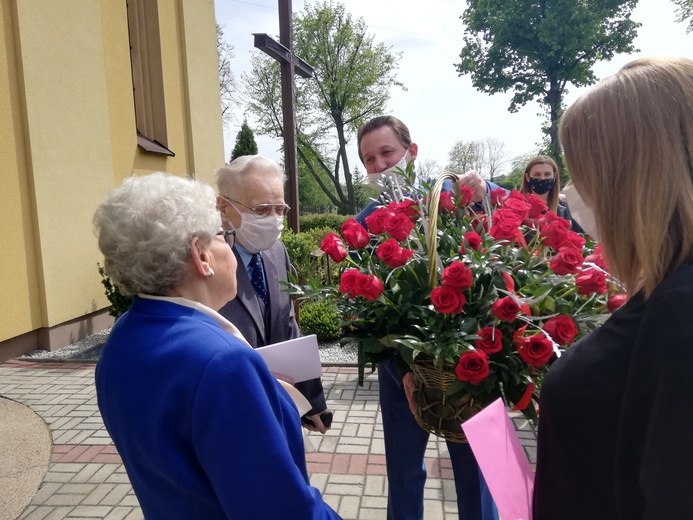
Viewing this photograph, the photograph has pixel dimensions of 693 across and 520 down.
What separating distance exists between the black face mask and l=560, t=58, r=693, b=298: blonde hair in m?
3.44

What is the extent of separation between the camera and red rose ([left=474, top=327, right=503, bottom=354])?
1.28 metres

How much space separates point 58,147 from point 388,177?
5.58 metres

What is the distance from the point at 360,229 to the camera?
1.59 meters

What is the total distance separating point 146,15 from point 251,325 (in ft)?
26.1

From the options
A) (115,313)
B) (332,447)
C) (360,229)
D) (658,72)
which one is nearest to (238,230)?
(360,229)

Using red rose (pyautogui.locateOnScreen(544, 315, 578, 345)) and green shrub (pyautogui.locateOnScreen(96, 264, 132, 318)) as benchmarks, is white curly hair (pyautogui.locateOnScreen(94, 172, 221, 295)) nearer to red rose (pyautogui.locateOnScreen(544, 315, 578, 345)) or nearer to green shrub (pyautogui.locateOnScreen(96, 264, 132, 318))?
red rose (pyautogui.locateOnScreen(544, 315, 578, 345))

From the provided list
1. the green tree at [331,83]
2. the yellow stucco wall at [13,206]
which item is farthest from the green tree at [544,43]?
the yellow stucco wall at [13,206]

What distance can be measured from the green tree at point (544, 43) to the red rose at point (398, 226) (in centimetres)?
2563

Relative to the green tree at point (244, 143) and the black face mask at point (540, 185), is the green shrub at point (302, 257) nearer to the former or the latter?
the black face mask at point (540, 185)

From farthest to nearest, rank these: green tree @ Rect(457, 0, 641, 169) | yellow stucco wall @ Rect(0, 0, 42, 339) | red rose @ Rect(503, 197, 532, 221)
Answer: green tree @ Rect(457, 0, 641, 169) < yellow stucco wall @ Rect(0, 0, 42, 339) < red rose @ Rect(503, 197, 532, 221)

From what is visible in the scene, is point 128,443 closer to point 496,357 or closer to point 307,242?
point 496,357

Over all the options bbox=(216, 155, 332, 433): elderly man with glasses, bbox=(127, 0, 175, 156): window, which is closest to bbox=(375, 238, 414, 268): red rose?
bbox=(216, 155, 332, 433): elderly man with glasses

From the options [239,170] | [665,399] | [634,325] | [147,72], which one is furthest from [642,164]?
[147,72]

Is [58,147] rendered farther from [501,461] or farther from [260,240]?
[501,461]
